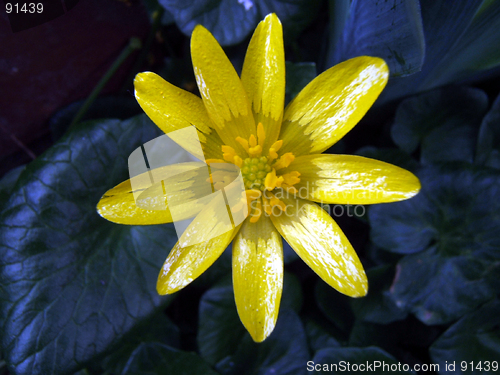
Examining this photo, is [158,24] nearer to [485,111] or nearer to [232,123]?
[232,123]

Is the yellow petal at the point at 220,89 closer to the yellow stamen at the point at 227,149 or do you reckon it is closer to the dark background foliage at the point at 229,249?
the yellow stamen at the point at 227,149

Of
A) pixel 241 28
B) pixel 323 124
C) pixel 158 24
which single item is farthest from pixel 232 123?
pixel 158 24

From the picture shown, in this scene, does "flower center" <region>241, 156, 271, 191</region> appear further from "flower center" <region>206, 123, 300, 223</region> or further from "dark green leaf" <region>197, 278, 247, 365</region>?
"dark green leaf" <region>197, 278, 247, 365</region>

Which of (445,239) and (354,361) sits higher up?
(445,239)

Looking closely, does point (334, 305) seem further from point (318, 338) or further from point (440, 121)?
point (440, 121)

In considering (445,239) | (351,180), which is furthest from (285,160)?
(445,239)

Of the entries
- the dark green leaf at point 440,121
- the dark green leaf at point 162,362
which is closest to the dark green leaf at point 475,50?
the dark green leaf at point 440,121
